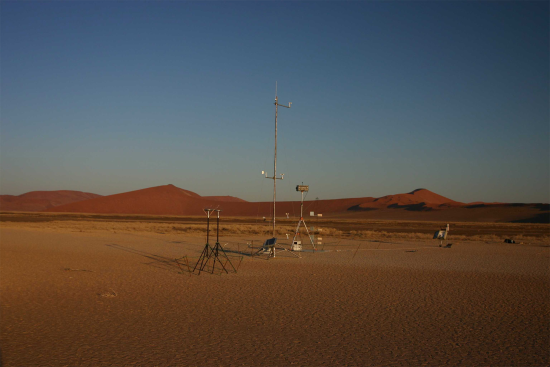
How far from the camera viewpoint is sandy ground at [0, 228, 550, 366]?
232 inches

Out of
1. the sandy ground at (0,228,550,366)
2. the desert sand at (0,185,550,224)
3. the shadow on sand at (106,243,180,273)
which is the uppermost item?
the desert sand at (0,185,550,224)

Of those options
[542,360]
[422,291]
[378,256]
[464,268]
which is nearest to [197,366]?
[542,360]

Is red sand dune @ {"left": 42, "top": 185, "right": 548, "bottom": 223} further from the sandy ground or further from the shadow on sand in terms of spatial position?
the sandy ground

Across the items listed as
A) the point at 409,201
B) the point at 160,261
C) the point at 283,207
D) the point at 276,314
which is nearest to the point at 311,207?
the point at 283,207

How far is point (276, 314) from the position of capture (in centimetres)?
802

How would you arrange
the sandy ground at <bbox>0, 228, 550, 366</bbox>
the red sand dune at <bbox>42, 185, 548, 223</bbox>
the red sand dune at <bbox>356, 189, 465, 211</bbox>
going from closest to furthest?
1. the sandy ground at <bbox>0, 228, 550, 366</bbox>
2. the red sand dune at <bbox>42, 185, 548, 223</bbox>
3. the red sand dune at <bbox>356, 189, 465, 211</bbox>

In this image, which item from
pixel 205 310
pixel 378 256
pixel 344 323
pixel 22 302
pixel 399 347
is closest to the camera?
pixel 399 347

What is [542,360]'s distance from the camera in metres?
5.76

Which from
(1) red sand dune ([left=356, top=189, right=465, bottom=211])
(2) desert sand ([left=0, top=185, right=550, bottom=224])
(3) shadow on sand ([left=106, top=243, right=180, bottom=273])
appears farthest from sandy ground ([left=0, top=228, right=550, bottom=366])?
(1) red sand dune ([left=356, top=189, right=465, bottom=211])

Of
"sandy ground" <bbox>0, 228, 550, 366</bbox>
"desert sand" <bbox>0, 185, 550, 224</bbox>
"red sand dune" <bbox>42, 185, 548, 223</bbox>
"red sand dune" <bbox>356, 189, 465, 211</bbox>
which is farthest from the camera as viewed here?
"red sand dune" <bbox>356, 189, 465, 211</bbox>

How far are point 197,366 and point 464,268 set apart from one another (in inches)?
446

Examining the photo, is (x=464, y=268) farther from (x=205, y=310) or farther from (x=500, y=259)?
(x=205, y=310)

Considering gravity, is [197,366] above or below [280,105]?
below

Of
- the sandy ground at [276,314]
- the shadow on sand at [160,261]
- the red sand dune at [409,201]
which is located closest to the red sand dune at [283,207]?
the red sand dune at [409,201]
